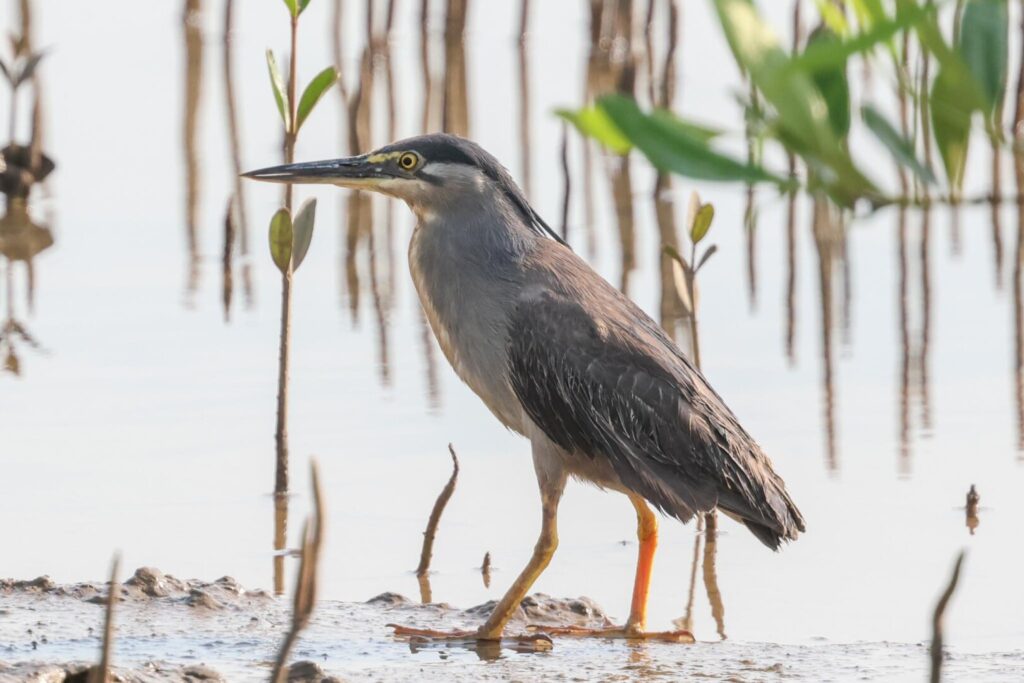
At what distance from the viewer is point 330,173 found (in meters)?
6.04

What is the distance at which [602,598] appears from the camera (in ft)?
20.3

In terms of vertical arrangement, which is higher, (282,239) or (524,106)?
(524,106)

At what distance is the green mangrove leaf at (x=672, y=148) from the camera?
4.94 ft

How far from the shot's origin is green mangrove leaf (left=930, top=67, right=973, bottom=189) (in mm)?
1486

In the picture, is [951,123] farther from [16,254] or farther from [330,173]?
[16,254]

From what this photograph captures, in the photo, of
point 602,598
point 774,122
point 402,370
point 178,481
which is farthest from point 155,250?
point 774,122

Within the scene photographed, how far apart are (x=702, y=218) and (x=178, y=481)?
7.59 ft

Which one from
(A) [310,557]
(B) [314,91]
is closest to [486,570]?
(B) [314,91]

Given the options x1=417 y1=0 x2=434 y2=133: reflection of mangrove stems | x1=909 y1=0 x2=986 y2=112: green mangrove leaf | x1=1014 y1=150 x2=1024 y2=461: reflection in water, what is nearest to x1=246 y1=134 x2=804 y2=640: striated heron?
x1=1014 y1=150 x2=1024 y2=461: reflection in water

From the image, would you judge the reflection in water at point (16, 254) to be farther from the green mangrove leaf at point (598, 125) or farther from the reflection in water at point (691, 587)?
the green mangrove leaf at point (598, 125)

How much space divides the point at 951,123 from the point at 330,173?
4635 mm

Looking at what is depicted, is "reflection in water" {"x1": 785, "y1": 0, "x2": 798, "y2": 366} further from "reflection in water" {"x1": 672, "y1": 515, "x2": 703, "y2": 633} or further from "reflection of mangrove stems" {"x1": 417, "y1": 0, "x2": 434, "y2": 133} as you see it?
"reflection of mangrove stems" {"x1": 417, "y1": 0, "x2": 434, "y2": 133}

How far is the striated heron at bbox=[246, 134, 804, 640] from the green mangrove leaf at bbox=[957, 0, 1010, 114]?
13.3 ft

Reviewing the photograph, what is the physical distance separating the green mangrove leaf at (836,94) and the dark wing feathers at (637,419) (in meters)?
4.05
